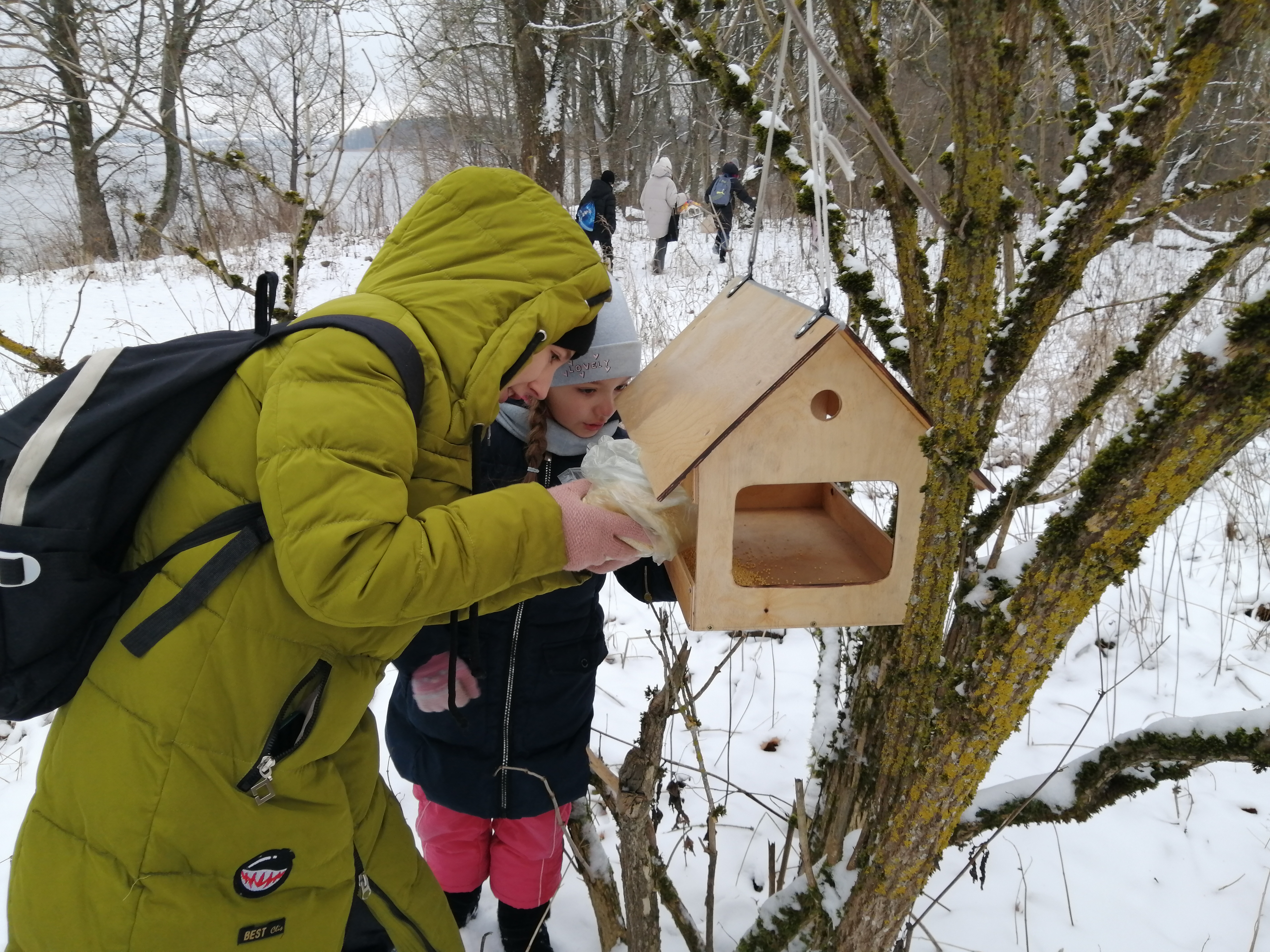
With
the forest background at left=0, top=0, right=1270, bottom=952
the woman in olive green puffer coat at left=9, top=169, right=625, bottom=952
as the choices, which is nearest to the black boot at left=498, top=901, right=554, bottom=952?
the forest background at left=0, top=0, right=1270, bottom=952

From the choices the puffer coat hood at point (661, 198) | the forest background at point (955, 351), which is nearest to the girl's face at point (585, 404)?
the forest background at point (955, 351)

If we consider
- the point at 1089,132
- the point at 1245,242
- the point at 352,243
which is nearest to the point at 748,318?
the point at 1089,132

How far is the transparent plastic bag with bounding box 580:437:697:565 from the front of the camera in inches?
44.6

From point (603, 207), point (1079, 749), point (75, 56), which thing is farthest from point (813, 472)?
point (603, 207)

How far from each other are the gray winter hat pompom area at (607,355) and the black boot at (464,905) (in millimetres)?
1248

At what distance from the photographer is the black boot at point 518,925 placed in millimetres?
1781

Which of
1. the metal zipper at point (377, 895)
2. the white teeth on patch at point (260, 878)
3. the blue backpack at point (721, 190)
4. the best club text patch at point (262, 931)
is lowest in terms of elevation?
the metal zipper at point (377, 895)

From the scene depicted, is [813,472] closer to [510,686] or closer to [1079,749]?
[510,686]

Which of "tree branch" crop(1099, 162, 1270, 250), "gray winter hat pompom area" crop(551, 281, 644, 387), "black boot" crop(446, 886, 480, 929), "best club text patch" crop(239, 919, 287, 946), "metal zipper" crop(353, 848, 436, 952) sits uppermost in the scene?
"tree branch" crop(1099, 162, 1270, 250)

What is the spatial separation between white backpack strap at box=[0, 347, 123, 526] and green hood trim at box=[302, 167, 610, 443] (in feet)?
0.92

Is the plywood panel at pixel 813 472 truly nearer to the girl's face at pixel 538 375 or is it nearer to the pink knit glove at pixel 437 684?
the girl's face at pixel 538 375

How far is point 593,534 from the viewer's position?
1.11 m

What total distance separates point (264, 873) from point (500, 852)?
808 mm

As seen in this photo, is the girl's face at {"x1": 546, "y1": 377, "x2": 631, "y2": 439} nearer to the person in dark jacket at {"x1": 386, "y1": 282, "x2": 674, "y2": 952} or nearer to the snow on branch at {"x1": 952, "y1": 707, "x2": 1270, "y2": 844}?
the person in dark jacket at {"x1": 386, "y1": 282, "x2": 674, "y2": 952}
